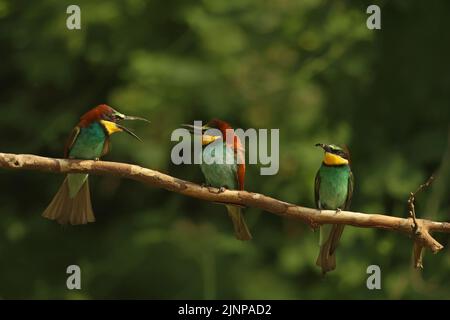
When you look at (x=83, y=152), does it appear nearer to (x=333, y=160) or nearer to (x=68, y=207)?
(x=68, y=207)

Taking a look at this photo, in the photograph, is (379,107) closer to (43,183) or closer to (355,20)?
(355,20)

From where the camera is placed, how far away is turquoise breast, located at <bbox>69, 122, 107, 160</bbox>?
372 cm

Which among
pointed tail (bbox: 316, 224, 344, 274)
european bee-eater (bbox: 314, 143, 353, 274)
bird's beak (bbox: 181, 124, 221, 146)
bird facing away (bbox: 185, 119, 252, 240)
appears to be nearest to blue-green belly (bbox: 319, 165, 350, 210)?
european bee-eater (bbox: 314, 143, 353, 274)

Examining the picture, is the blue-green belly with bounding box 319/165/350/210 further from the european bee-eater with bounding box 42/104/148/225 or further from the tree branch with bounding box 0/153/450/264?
the european bee-eater with bounding box 42/104/148/225

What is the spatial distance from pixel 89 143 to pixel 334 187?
3.67 feet

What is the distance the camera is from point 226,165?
3.85 m

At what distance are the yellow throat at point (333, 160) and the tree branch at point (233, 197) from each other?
1.82 ft

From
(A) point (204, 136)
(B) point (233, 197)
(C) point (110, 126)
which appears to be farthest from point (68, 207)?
(B) point (233, 197)

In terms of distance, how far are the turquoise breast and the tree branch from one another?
0.55ft

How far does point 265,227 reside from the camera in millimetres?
6758

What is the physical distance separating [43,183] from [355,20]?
2.69m

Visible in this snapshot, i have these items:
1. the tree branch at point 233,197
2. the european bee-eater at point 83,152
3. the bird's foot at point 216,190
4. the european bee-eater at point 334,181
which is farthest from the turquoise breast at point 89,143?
the european bee-eater at point 334,181

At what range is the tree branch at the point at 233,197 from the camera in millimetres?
3408

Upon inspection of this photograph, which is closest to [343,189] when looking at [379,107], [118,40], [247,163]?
[247,163]
